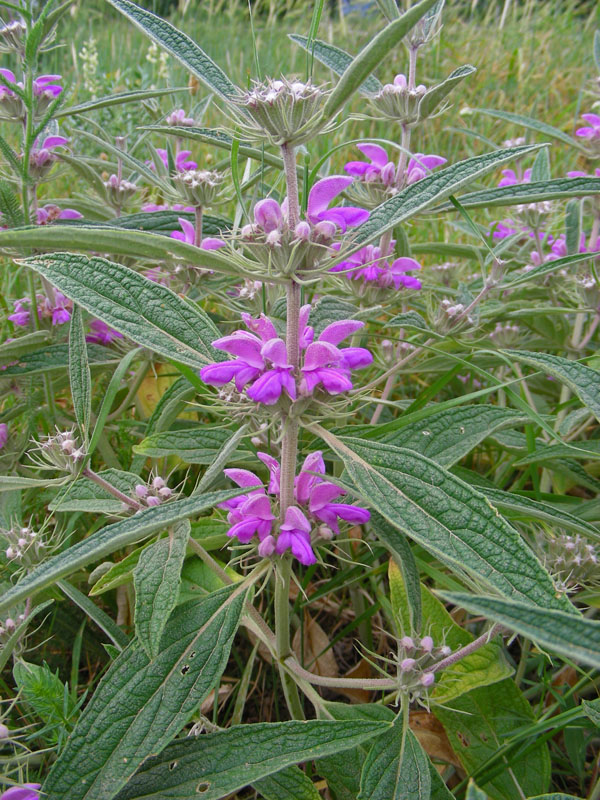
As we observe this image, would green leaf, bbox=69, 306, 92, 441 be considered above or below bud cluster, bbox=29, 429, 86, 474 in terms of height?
above

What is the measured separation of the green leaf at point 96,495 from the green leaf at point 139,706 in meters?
0.24

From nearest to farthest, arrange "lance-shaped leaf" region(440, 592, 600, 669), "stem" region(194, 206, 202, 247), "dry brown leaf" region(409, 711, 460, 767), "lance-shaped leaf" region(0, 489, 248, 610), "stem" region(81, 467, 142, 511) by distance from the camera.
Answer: "lance-shaped leaf" region(440, 592, 600, 669), "lance-shaped leaf" region(0, 489, 248, 610), "stem" region(81, 467, 142, 511), "dry brown leaf" region(409, 711, 460, 767), "stem" region(194, 206, 202, 247)

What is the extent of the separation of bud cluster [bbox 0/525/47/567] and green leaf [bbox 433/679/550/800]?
842 millimetres

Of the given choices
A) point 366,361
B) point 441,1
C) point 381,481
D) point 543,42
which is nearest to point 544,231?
point 441,1

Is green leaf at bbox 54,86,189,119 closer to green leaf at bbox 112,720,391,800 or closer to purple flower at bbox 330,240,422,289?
purple flower at bbox 330,240,422,289

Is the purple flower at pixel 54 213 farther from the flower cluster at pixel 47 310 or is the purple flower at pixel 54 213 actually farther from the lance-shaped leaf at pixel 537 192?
the lance-shaped leaf at pixel 537 192

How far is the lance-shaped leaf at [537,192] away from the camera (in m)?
1.02

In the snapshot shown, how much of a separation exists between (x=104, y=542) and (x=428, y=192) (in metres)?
0.64

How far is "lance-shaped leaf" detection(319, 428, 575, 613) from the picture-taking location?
79 cm

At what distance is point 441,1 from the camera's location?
1440 mm

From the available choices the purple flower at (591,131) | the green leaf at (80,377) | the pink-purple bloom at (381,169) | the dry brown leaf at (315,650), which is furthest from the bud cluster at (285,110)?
the purple flower at (591,131)

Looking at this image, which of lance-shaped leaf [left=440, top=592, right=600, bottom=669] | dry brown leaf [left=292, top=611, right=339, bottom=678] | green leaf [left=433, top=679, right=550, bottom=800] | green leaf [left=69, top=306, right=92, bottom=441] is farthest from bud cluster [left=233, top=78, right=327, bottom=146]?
dry brown leaf [left=292, top=611, right=339, bottom=678]

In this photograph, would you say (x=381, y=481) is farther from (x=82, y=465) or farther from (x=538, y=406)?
(x=538, y=406)

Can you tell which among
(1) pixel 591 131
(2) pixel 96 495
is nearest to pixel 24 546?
(2) pixel 96 495
